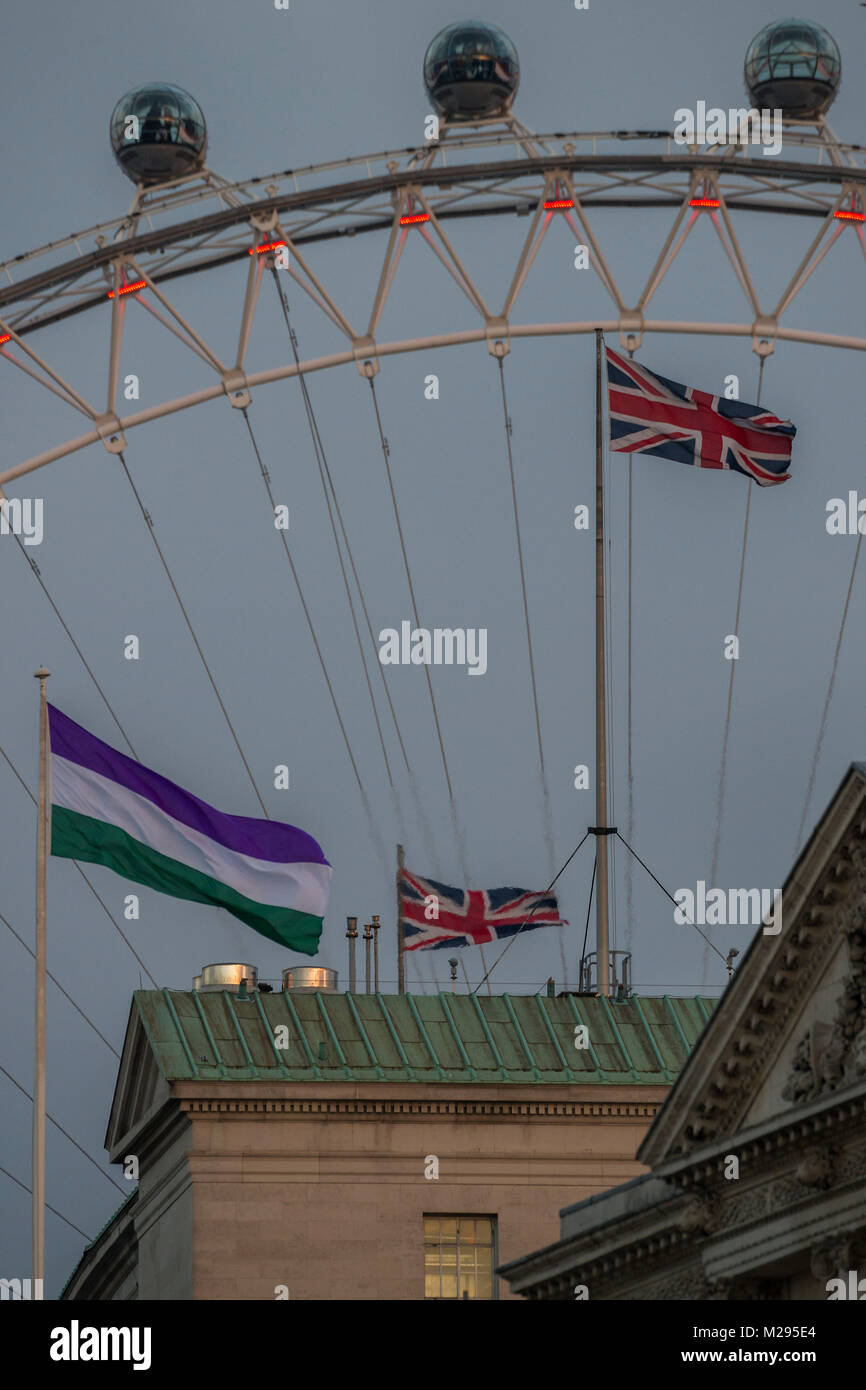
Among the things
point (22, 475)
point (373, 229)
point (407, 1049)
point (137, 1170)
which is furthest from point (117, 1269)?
point (373, 229)

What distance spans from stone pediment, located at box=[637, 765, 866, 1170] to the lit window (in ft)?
40.0

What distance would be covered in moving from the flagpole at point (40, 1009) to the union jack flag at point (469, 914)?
63.9ft

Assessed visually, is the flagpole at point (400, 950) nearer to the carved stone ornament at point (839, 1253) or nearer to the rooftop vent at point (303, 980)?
the rooftop vent at point (303, 980)

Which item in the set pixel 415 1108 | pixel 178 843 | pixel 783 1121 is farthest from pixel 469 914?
pixel 783 1121

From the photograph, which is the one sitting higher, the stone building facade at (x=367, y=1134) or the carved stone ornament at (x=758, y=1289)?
the stone building facade at (x=367, y=1134)

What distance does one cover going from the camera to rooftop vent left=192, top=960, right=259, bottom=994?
82500 mm

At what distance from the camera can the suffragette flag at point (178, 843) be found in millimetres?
65688

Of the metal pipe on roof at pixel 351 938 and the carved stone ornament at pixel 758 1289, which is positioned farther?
the metal pipe on roof at pixel 351 938

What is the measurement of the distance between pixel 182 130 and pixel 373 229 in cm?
538

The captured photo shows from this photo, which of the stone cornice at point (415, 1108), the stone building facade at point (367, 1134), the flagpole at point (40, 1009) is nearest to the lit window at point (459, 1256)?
the stone building facade at point (367, 1134)

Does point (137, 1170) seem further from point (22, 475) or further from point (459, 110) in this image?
point (459, 110)

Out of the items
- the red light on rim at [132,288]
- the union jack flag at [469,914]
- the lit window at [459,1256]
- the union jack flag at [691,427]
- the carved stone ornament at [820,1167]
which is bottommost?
the carved stone ornament at [820,1167]

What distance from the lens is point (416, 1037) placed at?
80375mm

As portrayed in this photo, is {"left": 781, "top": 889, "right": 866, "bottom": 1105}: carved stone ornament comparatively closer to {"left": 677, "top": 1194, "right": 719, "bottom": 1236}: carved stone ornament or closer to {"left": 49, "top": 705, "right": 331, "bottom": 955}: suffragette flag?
{"left": 677, "top": 1194, "right": 719, "bottom": 1236}: carved stone ornament
